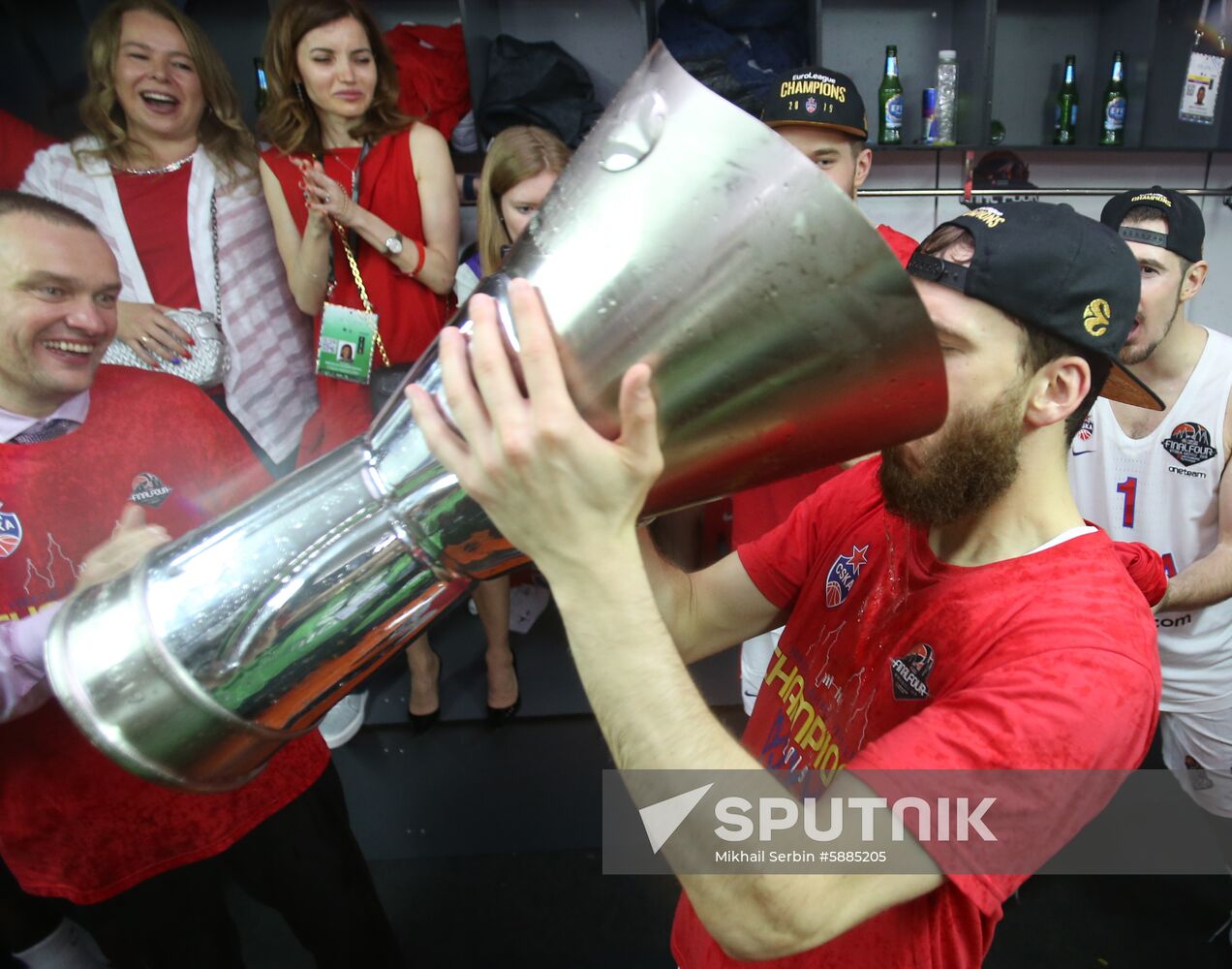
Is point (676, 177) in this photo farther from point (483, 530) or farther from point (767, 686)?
point (767, 686)

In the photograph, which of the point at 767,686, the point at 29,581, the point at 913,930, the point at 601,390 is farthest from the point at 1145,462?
the point at 29,581

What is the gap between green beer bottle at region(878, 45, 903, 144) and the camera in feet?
9.04

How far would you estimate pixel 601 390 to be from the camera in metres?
0.54

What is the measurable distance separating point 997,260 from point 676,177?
0.42m

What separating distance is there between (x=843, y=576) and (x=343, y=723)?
A: 1739 millimetres

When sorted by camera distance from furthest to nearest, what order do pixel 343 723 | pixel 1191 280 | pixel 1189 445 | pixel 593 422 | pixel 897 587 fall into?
1. pixel 343 723
2. pixel 1191 280
3. pixel 1189 445
4. pixel 897 587
5. pixel 593 422

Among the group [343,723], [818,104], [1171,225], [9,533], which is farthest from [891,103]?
[9,533]

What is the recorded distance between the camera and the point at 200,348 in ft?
6.34

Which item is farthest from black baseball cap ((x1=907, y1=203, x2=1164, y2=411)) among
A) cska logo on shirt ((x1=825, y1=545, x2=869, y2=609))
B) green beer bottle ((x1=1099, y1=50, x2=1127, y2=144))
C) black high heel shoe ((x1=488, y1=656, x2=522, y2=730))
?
green beer bottle ((x1=1099, y1=50, x2=1127, y2=144))

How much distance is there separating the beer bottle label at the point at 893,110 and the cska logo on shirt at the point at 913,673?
2.47 m

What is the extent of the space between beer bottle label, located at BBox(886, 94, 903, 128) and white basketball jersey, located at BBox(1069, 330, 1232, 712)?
1408mm

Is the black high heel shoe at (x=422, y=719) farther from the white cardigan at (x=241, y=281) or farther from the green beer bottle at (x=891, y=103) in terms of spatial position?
the green beer bottle at (x=891, y=103)

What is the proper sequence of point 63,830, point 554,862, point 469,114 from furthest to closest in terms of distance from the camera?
1. point 469,114
2. point 554,862
3. point 63,830

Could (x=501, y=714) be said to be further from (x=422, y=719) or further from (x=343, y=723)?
(x=343, y=723)
